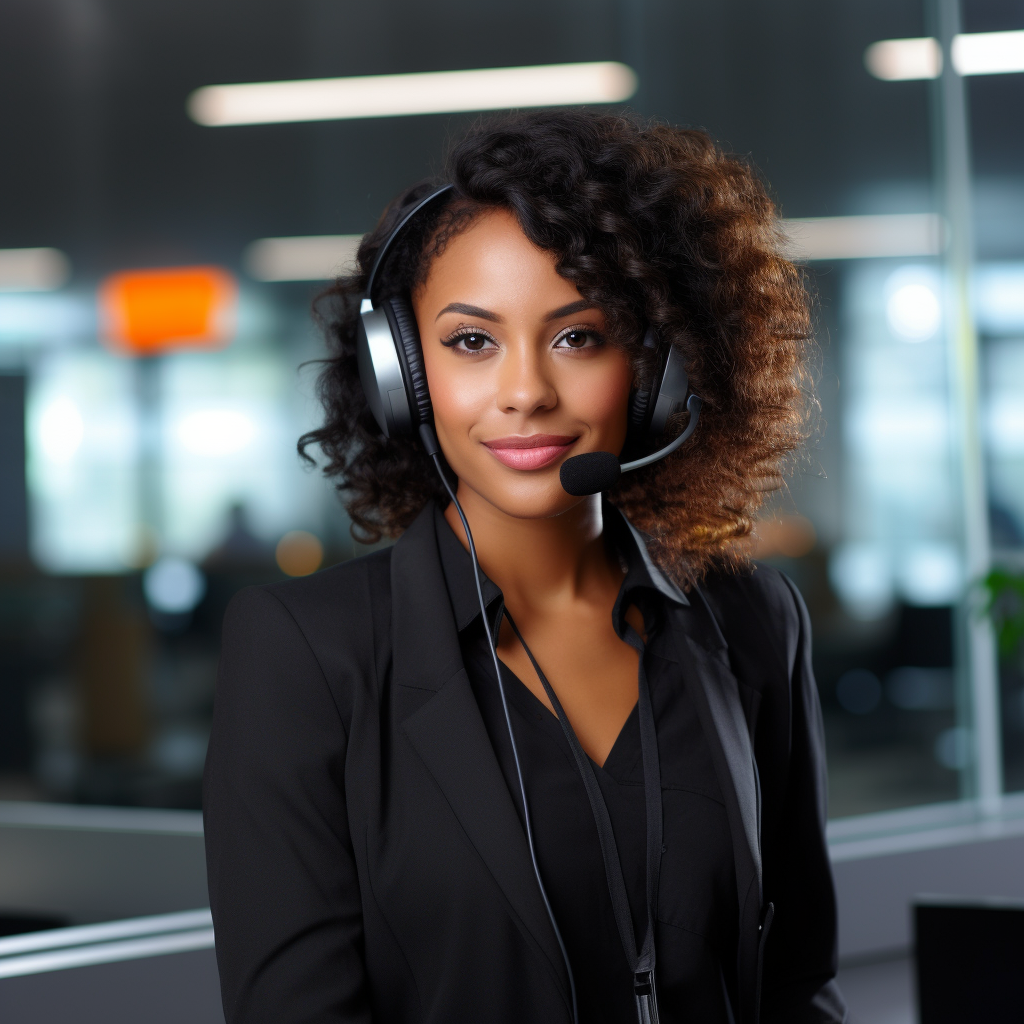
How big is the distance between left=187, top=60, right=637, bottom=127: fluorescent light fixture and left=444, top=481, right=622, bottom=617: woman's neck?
5.42 ft

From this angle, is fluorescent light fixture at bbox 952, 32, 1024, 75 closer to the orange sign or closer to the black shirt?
the orange sign

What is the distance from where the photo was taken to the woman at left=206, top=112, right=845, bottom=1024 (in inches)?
33.7

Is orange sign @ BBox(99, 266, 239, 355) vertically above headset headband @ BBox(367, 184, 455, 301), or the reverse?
orange sign @ BBox(99, 266, 239, 355)

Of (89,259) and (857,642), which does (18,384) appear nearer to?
(89,259)

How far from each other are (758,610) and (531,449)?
1.27 ft

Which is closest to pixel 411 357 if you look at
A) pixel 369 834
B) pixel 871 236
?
pixel 369 834

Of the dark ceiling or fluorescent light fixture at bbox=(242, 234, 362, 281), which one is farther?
fluorescent light fixture at bbox=(242, 234, 362, 281)

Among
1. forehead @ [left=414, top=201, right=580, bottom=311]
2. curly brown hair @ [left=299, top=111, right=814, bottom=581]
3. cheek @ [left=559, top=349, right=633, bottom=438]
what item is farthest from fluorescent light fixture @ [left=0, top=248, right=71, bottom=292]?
cheek @ [left=559, top=349, right=633, bottom=438]

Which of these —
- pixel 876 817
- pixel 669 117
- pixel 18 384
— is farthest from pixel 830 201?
pixel 18 384

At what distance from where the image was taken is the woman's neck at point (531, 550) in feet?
3.44

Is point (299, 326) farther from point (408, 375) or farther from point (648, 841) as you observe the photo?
point (648, 841)


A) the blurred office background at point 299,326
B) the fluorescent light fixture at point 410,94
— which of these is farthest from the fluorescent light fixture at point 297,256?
the fluorescent light fixture at point 410,94

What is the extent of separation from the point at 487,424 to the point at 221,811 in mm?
418

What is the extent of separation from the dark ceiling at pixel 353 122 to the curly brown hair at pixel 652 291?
1200mm
